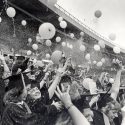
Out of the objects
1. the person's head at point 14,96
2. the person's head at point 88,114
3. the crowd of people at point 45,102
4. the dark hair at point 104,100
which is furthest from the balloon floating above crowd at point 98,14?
the person's head at point 14,96

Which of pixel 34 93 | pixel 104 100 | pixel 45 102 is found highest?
pixel 34 93

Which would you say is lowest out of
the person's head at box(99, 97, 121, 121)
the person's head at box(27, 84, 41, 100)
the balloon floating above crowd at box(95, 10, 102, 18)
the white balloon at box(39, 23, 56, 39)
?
the person's head at box(99, 97, 121, 121)

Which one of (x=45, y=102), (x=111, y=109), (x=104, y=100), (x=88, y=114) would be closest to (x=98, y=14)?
(x=104, y=100)

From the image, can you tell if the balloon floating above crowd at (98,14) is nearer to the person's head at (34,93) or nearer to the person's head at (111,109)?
the person's head at (111,109)

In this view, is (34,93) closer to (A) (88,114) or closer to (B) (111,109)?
(A) (88,114)

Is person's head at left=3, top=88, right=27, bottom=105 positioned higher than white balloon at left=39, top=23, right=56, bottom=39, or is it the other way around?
white balloon at left=39, top=23, right=56, bottom=39

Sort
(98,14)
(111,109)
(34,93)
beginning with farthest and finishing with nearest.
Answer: (98,14), (111,109), (34,93)

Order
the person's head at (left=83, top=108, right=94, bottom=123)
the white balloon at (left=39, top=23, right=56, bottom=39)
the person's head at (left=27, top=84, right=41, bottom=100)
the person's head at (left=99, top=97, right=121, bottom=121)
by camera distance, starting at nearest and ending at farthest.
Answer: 1. the person's head at (left=83, top=108, right=94, bottom=123)
2. the person's head at (left=27, top=84, right=41, bottom=100)
3. the person's head at (left=99, top=97, right=121, bottom=121)
4. the white balloon at (left=39, top=23, right=56, bottom=39)

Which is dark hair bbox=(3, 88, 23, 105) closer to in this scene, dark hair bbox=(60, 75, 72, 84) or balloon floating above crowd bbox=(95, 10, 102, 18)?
dark hair bbox=(60, 75, 72, 84)

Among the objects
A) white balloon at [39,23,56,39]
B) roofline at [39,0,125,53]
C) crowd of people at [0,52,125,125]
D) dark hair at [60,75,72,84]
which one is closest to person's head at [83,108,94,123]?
crowd of people at [0,52,125,125]

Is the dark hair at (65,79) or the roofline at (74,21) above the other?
the roofline at (74,21)

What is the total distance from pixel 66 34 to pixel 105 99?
2150cm

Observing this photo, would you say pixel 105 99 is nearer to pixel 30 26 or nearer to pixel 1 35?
pixel 1 35

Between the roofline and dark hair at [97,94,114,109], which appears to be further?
the roofline
